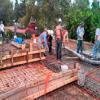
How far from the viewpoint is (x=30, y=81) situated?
6926 millimetres

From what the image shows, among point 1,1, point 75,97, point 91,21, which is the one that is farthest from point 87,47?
point 1,1

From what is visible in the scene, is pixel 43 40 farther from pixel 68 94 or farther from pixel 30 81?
pixel 30 81

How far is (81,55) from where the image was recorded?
11.1 m

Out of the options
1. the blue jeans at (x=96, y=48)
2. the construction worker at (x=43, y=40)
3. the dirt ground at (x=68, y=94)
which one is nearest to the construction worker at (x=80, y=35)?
the blue jeans at (x=96, y=48)

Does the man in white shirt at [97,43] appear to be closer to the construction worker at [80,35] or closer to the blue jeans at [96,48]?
the blue jeans at [96,48]

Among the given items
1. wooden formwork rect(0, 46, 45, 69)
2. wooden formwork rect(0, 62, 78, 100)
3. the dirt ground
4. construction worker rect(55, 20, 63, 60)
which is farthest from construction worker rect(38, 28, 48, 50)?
the dirt ground

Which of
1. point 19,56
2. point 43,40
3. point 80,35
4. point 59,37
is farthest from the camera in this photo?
point 80,35

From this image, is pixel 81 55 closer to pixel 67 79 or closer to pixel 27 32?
pixel 67 79

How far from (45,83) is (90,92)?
1561 mm

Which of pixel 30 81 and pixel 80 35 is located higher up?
pixel 80 35

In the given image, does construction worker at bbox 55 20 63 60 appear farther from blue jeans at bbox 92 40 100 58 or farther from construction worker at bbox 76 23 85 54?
blue jeans at bbox 92 40 100 58

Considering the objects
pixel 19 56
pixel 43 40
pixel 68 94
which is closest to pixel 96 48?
pixel 43 40

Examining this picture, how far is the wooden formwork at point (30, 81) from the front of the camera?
632cm

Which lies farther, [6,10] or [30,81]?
[6,10]
